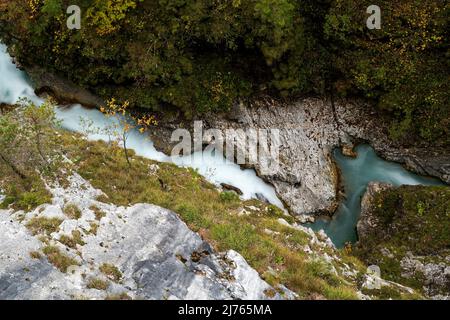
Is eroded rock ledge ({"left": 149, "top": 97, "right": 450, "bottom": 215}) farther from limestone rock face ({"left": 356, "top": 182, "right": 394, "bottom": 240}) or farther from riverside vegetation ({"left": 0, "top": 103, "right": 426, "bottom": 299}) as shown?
riverside vegetation ({"left": 0, "top": 103, "right": 426, "bottom": 299})

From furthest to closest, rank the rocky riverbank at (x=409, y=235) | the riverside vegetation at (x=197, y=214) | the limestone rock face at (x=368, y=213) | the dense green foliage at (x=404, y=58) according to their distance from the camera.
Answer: the limestone rock face at (x=368, y=213) → the dense green foliage at (x=404, y=58) → the rocky riverbank at (x=409, y=235) → the riverside vegetation at (x=197, y=214)

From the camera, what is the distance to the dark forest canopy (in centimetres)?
2195

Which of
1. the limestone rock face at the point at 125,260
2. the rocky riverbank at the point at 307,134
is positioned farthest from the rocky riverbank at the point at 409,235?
the limestone rock face at the point at 125,260

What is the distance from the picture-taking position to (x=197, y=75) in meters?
23.6

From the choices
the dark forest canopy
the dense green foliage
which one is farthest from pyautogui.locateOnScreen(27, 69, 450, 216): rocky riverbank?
the dense green foliage

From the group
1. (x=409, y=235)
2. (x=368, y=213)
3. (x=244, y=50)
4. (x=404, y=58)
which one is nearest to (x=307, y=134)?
(x=368, y=213)

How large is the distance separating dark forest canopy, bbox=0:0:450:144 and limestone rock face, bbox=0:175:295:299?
8.70 meters

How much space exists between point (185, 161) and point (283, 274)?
10.1 meters

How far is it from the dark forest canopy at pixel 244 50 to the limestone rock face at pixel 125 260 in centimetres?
870

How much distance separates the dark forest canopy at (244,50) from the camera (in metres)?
22.0

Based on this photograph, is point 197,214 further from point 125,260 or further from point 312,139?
point 312,139

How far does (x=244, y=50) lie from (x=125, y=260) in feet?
45.0

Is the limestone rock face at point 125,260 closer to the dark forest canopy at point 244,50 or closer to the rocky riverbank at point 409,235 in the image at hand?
the rocky riverbank at point 409,235

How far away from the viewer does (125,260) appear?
48.3ft
